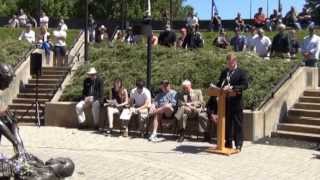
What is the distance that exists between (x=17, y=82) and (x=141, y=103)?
20.5 feet

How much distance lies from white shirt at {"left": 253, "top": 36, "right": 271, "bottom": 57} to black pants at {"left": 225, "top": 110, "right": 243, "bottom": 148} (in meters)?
7.21

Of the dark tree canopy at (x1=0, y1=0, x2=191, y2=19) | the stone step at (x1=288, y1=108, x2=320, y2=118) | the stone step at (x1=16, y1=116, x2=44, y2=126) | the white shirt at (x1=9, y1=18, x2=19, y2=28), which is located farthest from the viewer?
the dark tree canopy at (x1=0, y1=0, x2=191, y2=19)

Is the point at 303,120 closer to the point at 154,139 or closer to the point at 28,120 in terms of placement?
the point at 154,139

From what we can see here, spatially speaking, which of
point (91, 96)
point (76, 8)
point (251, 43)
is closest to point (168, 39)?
point (251, 43)

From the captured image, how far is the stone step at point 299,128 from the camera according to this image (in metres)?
15.4

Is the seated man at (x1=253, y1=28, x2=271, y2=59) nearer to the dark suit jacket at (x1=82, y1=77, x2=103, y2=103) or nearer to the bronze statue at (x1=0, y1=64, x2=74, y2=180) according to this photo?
the dark suit jacket at (x1=82, y1=77, x2=103, y2=103)

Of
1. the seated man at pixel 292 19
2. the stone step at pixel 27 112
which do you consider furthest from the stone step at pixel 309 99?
the seated man at pixel 292 19

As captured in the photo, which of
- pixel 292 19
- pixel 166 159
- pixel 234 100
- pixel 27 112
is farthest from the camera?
pixel 292 19

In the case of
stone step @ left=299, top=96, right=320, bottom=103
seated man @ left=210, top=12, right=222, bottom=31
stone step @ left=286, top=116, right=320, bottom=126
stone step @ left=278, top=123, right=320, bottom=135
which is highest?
seated man @ left=210, top=12, right=222, bottom=31

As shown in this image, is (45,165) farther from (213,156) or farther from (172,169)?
(213,156)

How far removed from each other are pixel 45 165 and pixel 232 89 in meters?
4.67

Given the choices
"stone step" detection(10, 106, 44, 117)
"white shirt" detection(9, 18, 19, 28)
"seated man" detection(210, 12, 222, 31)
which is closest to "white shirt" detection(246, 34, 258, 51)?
"stone step" detection(10, 106, 44, 117)

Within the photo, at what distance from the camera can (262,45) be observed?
819 inches

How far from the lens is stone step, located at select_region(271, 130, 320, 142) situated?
15055 mm
